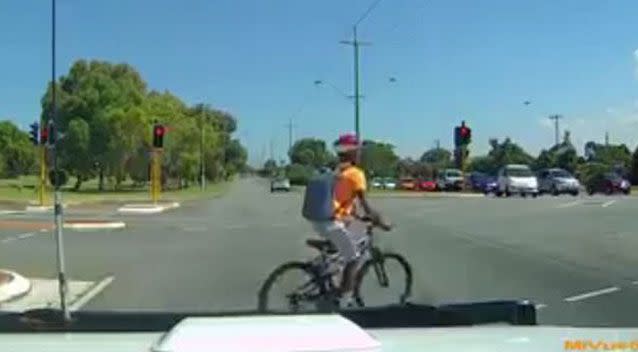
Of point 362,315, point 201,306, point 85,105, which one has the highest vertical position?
point 85,105

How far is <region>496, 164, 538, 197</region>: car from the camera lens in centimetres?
5856

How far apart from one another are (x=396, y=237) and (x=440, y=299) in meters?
11.9

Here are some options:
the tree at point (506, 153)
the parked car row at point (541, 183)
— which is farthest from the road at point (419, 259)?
the tree at point (506, 153)

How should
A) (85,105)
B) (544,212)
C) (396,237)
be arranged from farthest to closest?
(85,105) → (544,212) → (396,237)

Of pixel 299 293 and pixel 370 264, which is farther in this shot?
pixel 370 264

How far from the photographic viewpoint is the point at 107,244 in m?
23.4

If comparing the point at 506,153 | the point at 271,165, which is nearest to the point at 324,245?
the point at 271,165

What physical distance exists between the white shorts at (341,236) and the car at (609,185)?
54.9 m

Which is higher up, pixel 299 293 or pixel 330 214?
pixel 330 214

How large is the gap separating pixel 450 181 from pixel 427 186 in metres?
6.95

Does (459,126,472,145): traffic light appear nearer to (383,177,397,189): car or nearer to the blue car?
the blue car

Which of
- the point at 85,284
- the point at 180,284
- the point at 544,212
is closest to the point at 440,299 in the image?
the point at 180,284

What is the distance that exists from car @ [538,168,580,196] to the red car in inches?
605

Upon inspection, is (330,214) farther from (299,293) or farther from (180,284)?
(180,284)
